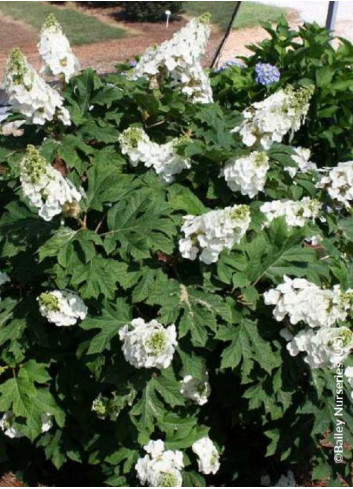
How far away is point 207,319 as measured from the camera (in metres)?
2.62

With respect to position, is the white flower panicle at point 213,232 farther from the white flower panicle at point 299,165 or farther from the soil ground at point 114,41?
the soil ground at point 114,41

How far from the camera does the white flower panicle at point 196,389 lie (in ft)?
9.80

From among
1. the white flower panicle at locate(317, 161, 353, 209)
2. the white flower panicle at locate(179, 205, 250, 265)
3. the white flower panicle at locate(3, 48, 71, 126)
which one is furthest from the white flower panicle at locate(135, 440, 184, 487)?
the white flower panicle at locate(3, 48, 71, 126)

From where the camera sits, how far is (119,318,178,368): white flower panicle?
2426 mm

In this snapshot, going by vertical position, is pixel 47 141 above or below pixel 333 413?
above

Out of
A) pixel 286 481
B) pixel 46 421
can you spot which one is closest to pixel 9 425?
pixel 46 421

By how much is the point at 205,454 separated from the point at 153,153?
133cm

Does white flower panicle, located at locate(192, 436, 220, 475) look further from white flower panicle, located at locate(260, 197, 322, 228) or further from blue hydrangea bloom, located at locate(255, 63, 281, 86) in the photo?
blue hydrangea bloom, located at locate(255, 63, 281, 86)

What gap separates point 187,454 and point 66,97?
1683 millimetres

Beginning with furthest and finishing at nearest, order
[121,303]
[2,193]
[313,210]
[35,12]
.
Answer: [35,12] → [2,193] → [313,210] → [121,303]

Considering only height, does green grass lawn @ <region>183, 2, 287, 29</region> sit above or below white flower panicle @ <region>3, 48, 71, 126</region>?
below

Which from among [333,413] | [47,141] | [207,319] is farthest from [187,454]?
[47,141]

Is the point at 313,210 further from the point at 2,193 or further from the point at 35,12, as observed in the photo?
the point at 35,12

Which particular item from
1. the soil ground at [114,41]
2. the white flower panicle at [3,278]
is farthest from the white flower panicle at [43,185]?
the soil ground at [114,41]
